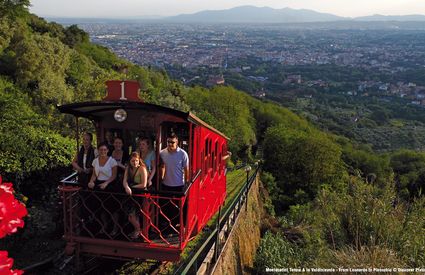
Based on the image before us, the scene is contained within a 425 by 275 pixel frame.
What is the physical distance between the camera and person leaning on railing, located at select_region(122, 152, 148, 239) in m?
7.26

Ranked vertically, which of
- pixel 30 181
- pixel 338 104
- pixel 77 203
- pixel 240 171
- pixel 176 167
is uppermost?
pixel 176 167

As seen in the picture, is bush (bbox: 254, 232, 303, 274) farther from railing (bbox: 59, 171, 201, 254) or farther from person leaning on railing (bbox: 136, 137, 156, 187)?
person leaning on railing (bbox: 136, 137, 156, 187)

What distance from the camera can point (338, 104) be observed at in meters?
132

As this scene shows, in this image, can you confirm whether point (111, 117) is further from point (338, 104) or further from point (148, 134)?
point (338, 104)

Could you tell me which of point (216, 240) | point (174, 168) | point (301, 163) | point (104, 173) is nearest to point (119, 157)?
point (104, 173)

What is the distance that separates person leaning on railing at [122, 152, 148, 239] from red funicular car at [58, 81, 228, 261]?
2.6 inches

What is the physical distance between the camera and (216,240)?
9.66m

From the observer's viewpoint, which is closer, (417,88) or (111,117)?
(111,117)

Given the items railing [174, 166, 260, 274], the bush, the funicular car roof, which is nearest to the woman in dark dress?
the funicular car roof

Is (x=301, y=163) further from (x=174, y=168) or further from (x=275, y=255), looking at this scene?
(x=174, y=168)

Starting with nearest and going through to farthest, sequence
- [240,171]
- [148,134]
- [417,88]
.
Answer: [148,134] → [240,171] → [417,88]

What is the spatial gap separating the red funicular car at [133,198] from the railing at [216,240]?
0.43 meters

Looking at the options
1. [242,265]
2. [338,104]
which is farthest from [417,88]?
[242,265]

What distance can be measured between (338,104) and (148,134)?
130m
